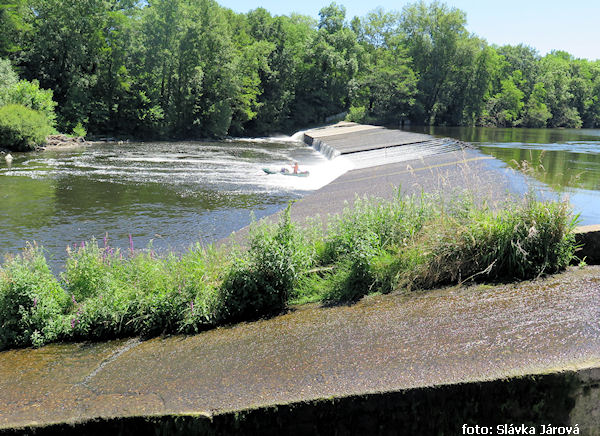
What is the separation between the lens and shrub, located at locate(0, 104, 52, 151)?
28.5 metres

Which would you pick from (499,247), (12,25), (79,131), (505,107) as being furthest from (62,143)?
(505,107)

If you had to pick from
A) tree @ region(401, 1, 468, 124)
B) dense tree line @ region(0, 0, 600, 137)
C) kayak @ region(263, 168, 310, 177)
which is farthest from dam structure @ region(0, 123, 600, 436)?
tree @ region(401, 1, 468, 124)

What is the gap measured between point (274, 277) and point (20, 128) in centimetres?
2847

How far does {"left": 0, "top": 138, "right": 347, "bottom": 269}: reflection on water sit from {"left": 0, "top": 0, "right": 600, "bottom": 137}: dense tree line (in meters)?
15.6

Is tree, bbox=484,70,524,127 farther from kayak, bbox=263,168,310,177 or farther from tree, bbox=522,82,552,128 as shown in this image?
kayak, bbox=263,168,310,177

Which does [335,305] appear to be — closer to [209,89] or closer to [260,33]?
[209,89]

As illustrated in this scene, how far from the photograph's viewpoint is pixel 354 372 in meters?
4.38

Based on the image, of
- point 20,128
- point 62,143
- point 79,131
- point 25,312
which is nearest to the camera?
point 25,312

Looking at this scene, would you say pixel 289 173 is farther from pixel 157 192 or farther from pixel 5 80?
pixel 5 80

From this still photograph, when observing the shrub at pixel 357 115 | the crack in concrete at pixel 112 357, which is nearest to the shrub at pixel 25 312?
the crack in concrete at pixel 112 357

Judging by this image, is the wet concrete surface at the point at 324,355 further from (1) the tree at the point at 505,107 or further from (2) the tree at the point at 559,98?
(2) the tree at the point at 559,98

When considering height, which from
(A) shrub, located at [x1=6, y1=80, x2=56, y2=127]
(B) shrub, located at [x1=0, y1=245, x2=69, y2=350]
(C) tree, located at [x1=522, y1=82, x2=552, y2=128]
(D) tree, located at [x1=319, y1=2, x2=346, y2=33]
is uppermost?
(D) tree, located at [x1=319, y1=2, x2=346, y2=33]

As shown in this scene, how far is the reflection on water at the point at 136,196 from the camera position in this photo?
12516mm

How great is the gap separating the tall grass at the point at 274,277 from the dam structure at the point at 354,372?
0.25 meters
